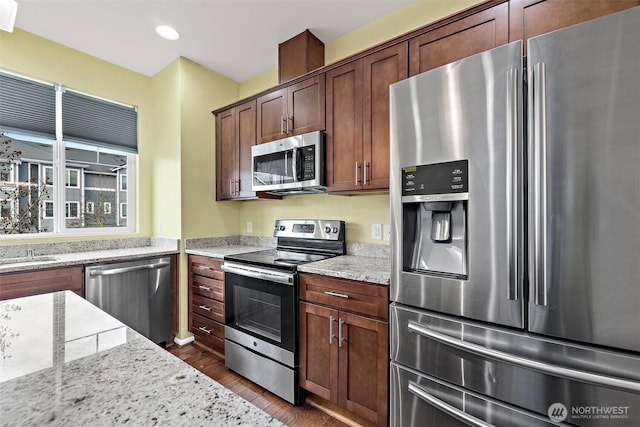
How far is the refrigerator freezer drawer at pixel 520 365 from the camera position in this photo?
3.14 feet

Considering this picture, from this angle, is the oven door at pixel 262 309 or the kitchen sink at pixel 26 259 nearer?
the oven door at pixel 262 309

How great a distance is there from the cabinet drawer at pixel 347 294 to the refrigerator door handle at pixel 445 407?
350mm

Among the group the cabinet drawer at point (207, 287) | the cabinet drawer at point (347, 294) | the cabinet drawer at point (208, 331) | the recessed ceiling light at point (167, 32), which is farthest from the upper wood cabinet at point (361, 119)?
the cabinet drawer at point (208, 331)

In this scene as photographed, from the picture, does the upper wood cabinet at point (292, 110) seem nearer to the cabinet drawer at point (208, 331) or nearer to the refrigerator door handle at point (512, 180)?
the refrigerator door handle at point (512, 180)

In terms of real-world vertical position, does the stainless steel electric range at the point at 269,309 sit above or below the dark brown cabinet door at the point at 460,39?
below

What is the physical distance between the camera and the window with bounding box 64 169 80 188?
2.73 m

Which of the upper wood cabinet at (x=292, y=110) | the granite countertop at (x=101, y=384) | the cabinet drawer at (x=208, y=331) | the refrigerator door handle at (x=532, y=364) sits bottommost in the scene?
the cabinet drawer at (x=208, y=331)

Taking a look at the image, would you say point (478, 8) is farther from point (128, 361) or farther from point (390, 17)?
point (128, 361)

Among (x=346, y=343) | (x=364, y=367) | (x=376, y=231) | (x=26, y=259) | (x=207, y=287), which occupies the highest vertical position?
(x=376, y=231)

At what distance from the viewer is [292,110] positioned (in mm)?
2371

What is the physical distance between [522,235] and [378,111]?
117 cm

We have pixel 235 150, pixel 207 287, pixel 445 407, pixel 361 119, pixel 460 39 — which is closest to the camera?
pixel 445 407

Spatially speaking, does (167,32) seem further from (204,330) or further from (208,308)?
(204,330)

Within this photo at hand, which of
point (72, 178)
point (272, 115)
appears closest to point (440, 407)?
point (272, 115)
